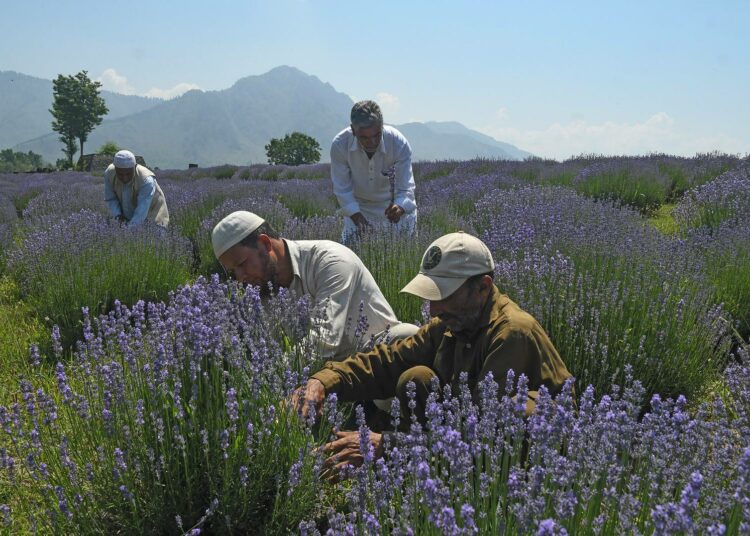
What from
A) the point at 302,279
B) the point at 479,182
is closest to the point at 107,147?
the point at 479,182

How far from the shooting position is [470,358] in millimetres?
2195

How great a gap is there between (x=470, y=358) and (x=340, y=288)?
0.91 metres

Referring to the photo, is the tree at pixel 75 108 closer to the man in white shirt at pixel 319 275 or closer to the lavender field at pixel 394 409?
the lavender field at pixel 394 409

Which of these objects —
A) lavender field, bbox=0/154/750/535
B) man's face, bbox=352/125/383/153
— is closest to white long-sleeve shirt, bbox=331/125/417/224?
man's face, bbox=352/125/383/153

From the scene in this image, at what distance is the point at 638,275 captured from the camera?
3.37m

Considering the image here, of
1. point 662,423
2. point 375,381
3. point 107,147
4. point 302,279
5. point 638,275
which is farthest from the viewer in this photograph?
point 107,147

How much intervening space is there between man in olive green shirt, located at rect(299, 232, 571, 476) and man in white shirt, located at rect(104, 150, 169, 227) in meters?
4.39

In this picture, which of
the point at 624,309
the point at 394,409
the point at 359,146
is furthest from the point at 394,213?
the point at 394,409

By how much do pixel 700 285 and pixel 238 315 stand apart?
8.51 ft

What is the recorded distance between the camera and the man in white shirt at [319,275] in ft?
9.25

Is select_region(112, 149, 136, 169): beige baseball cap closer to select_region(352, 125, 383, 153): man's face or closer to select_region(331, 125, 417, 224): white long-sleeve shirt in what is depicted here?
select_region(331, 125, 417, 224): white long-sleeve shirt

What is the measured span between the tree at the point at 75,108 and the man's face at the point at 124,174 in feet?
180

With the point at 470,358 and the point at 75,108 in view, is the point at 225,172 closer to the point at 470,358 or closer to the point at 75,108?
the point at 470,358

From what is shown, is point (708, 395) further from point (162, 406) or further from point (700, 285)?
point (162, 406)
